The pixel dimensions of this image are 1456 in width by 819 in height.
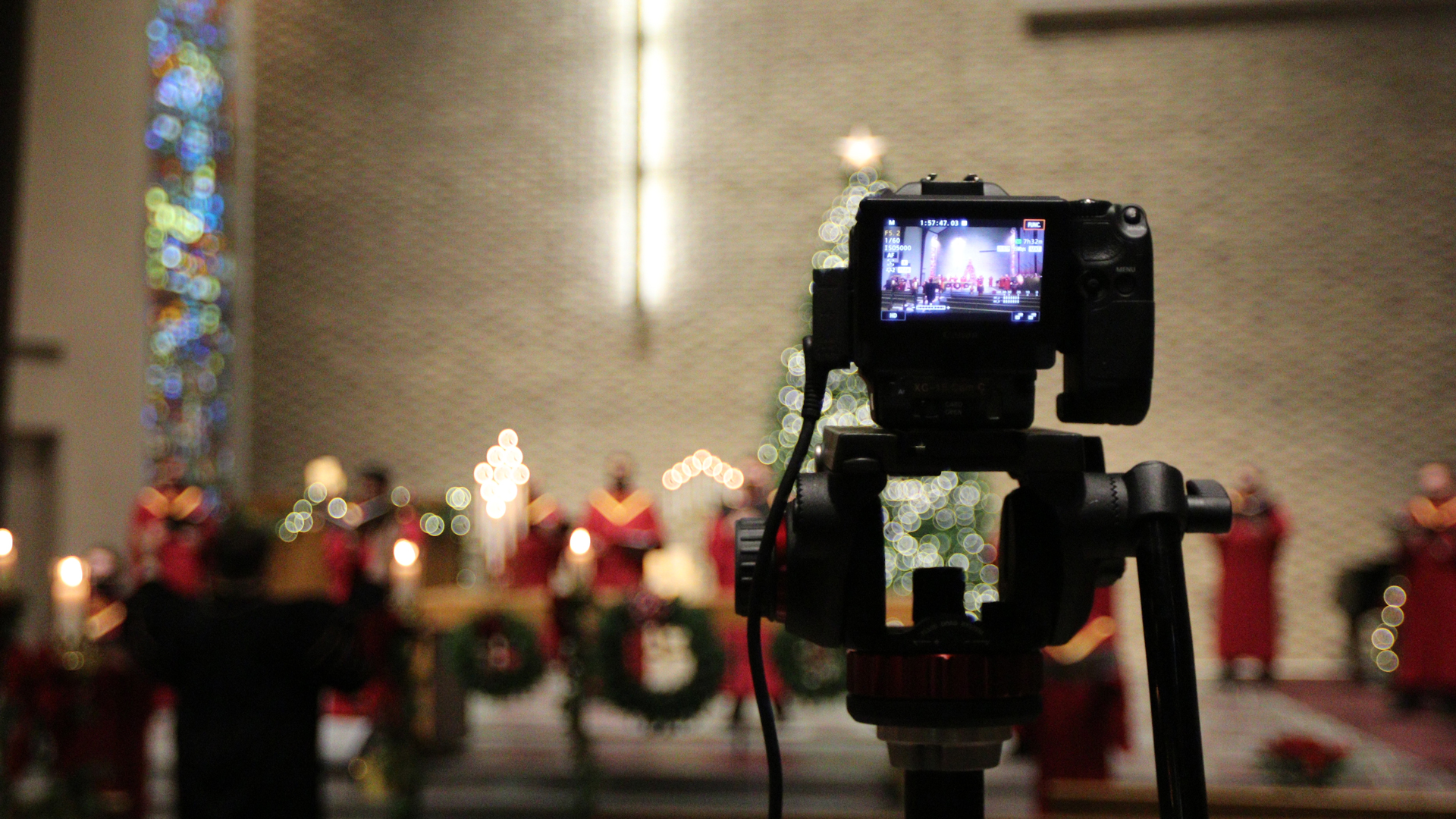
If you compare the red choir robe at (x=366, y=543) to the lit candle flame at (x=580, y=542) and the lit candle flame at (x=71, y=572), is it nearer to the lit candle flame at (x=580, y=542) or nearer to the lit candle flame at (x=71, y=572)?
the lit candle flame at (x=580, y=542)

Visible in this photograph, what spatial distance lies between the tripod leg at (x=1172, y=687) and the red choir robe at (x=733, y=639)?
2.98 m

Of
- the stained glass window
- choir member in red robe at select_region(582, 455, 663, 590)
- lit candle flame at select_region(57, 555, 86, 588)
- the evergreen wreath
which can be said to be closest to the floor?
the evergreen wreath

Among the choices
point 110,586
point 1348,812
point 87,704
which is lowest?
point 1348,812

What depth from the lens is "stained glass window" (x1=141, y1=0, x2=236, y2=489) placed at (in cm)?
1049

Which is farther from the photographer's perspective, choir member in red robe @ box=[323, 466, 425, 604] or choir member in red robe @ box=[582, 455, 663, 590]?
choir member in red robe @ box=[582, 455, 663, 590]

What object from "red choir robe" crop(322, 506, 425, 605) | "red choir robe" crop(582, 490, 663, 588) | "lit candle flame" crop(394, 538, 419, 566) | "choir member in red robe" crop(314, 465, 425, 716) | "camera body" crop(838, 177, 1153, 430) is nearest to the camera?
"camera body" crop(838, 177, 1153, 430)

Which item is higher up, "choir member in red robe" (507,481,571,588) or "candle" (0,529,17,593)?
"candle" (0,529,17,593)

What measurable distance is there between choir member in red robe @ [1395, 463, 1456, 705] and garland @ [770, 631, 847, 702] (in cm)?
433

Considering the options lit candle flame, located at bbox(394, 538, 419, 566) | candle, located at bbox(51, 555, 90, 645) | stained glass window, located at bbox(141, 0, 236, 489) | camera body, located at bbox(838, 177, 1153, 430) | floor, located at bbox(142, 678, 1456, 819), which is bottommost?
floor, located at bbox(142, 678, 1456, 819)

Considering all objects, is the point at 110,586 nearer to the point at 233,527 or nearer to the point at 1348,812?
the point at 233,527

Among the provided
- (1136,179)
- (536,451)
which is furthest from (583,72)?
(1136,179)

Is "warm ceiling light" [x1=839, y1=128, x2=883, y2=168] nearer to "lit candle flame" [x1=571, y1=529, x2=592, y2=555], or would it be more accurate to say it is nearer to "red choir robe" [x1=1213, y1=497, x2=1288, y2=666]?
"red choir robe" [x1=1213, y1=497, x2=1288, y2=666]

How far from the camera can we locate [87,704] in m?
4.74

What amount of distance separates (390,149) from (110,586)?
666cm
